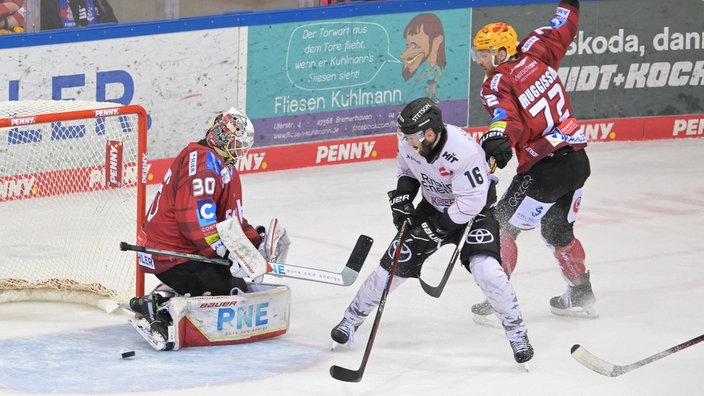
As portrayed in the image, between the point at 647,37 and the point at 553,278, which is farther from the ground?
the point at 647,37

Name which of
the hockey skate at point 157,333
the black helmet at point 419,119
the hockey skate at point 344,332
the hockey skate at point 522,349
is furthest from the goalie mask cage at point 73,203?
the hockey skate at point 522,349

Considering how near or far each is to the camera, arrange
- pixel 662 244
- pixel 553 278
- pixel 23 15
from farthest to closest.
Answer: pixel 23 15 → pixel 662 244 → pixel 553 278

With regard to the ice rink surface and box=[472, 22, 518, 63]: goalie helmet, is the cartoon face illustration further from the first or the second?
box=[472, 22, 518, 63]: goalie helmet

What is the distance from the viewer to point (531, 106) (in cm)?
629

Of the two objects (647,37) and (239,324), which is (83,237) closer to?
(239,324)

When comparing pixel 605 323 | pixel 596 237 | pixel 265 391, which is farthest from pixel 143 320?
pixel 596 237

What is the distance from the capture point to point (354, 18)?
31.3 feet

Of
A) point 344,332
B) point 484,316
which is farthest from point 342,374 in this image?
point 484,316

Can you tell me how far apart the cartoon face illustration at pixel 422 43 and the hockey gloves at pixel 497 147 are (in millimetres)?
4026

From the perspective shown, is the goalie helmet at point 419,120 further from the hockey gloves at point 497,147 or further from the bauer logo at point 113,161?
the bauer logo at point 113,161

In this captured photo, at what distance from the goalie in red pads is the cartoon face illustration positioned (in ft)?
13.4

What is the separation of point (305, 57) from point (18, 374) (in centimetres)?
445

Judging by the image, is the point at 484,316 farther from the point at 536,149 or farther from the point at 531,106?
the point at 531,106

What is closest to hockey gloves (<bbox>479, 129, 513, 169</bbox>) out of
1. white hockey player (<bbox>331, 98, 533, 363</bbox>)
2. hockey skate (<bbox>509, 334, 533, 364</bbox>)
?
white hockey player (<bbox>331, 98, 533, 363</bbox>)
